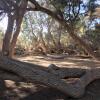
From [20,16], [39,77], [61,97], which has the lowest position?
[61,97]

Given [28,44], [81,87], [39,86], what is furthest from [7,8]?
[28,44]

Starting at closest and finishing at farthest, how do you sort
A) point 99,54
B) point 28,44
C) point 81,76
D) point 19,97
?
point 19,97, point 81,76, point 99,54, point 28,44

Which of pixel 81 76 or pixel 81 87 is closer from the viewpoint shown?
pixel 81 87

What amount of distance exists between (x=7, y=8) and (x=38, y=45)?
48.9 ft

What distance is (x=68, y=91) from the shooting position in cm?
685

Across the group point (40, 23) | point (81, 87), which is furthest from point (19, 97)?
point (40, 23)

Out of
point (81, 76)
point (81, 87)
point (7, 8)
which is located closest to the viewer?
point (81, 87)

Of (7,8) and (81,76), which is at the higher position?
(7,8)

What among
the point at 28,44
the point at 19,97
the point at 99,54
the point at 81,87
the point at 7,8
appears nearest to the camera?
the point at 19,97

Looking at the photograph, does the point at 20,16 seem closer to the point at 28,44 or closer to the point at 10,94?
the point at 10,94

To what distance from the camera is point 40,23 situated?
25.6 meters

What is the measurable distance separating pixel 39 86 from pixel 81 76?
1.10 m

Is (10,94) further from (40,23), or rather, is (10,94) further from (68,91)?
(40,23)

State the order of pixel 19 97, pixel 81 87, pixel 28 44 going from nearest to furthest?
1. pixel 19 97
2. pixel 81 87
3. pixel 28 44
